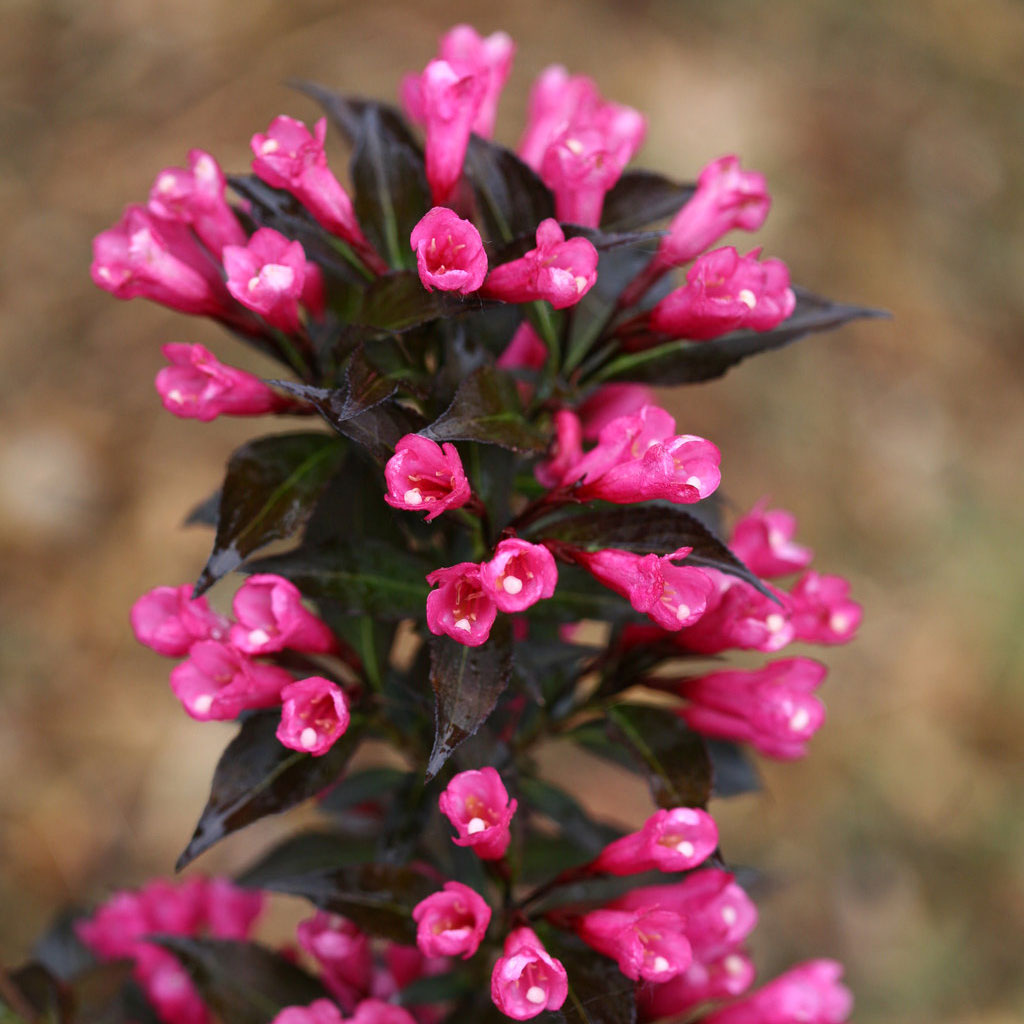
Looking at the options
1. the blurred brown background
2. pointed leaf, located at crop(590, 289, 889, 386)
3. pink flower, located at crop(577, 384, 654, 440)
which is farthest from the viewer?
the blurred brown background

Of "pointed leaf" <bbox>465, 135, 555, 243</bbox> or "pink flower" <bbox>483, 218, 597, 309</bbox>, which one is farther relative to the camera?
"pointed leaf" <bbox>465, 135, 555, 243</bbox>

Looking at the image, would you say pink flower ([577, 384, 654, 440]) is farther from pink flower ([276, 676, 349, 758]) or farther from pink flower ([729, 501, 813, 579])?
pink flower ([276, 676, 349, 758])

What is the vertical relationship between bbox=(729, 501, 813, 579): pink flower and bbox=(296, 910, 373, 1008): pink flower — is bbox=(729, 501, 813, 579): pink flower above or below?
above

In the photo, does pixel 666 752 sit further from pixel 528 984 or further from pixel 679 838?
pixel 528 984

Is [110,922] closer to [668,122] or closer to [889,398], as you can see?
[889,398]

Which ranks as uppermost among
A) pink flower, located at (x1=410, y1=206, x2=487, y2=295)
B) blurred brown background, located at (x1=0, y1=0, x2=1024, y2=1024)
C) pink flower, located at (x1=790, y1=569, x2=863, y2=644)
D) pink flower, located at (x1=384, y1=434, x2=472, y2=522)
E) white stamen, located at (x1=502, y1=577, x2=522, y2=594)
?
pink flower, located at (x1=410, y1=206, x2=487, y2=295)

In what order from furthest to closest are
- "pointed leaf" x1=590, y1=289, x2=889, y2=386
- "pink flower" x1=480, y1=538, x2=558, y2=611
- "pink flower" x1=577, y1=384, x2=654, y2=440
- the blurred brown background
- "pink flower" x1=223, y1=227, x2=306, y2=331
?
the blurred brown background, "pink flower" x1=577, y1=384, x2=654, y2=440, "pointed leaf" x1=590, y1=289, x2=889, y2=386, "pink flower" x1=223, y1=227, x2=306, y2=331, "pink flower" x1=480, y1=538, x2=558, y2=611

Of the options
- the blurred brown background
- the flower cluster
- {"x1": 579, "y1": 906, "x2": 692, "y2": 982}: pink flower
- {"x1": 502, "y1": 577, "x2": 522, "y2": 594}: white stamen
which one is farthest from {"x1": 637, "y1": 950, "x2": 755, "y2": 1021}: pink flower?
the blurred brown background

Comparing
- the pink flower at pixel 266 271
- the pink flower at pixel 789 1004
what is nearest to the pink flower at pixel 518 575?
the pink flower at pixel 266 271
